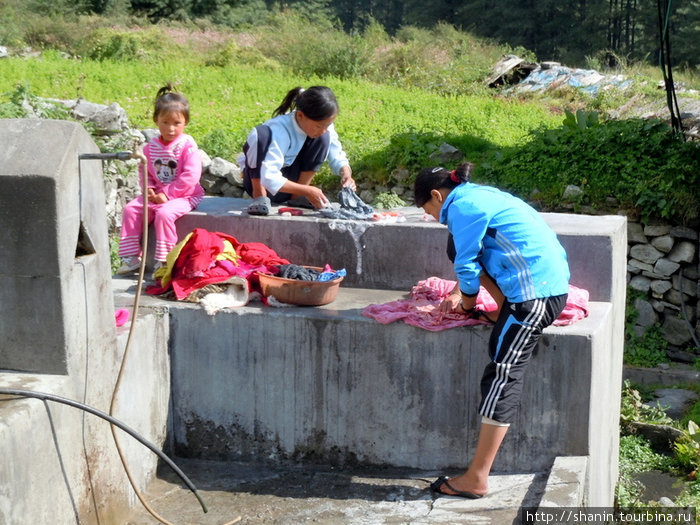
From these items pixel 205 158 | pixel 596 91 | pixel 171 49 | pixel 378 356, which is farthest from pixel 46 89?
pixel 378 356

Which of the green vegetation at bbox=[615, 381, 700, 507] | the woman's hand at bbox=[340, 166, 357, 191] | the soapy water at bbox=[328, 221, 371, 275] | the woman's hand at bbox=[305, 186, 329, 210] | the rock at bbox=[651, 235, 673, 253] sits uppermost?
the woman's hand at bbox=[340, 166, 357, 191]

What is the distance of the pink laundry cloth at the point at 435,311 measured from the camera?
4398 mm

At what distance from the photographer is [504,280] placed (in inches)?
158

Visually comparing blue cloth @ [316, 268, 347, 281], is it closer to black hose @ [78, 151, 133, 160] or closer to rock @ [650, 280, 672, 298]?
black hose @ [78, 151, 133, 160]

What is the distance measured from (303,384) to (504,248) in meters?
1.40

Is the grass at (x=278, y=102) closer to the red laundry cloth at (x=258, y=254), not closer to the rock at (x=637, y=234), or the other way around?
the rock at (x=637, y=234)

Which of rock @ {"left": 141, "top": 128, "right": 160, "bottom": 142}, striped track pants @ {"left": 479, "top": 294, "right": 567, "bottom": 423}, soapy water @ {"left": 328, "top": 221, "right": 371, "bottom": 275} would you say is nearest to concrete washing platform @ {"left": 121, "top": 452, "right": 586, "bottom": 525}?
striped track pants @ {"left": 479, "top": 294, "right": 567, "bottom": 423}

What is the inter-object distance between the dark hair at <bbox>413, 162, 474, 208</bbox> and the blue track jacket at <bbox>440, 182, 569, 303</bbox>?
10cm

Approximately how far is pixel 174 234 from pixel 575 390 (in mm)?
2548

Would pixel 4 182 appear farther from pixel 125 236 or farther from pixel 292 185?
pixel 292 185

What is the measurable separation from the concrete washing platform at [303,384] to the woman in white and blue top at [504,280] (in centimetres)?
29

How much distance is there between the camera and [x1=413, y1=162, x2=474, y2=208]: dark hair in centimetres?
416

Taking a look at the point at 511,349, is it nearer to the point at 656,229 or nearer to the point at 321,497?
the point at 321,497

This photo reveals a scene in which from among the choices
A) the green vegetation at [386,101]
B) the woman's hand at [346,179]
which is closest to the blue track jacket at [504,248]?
the woman's hand at [346,179]
